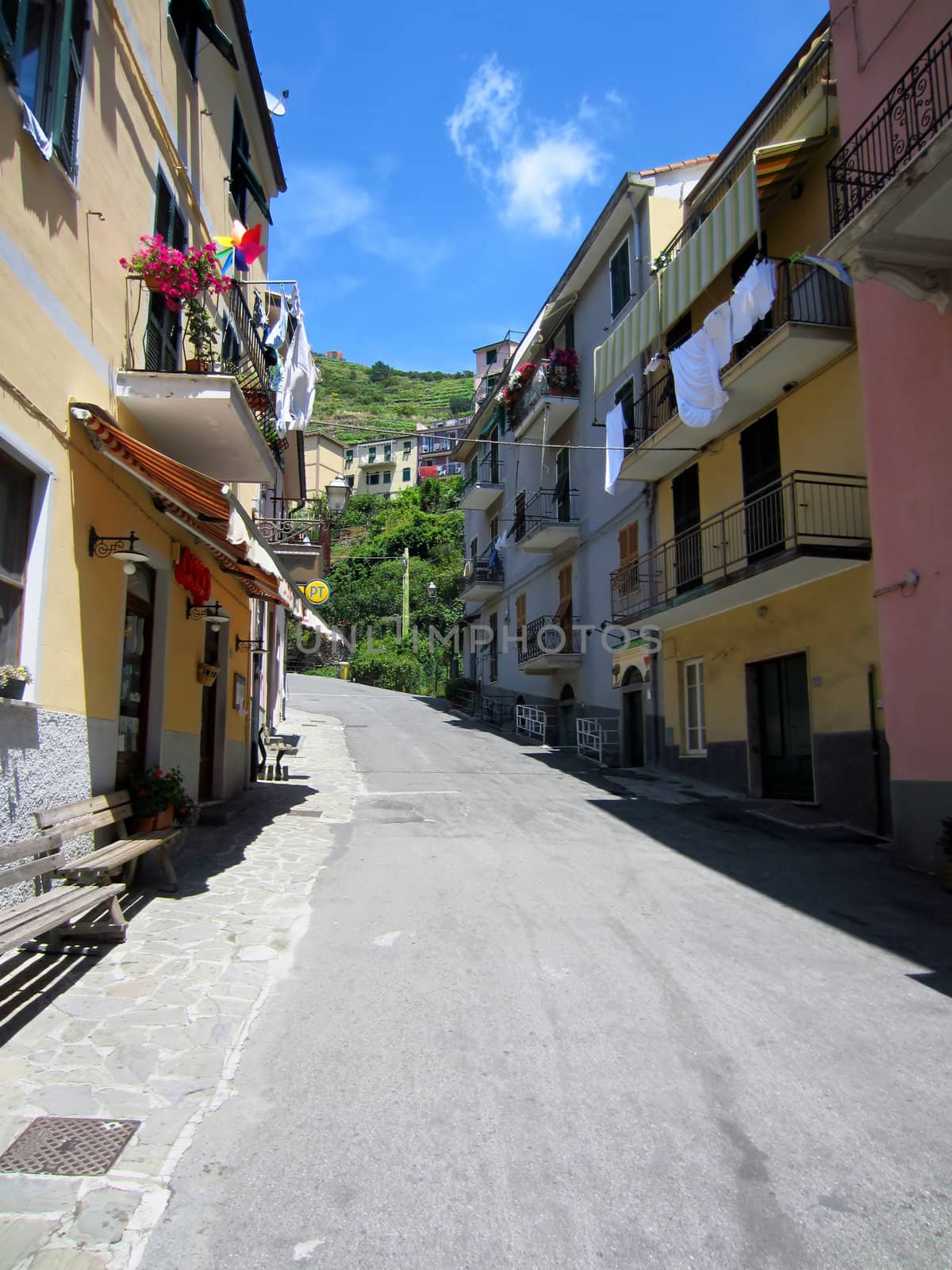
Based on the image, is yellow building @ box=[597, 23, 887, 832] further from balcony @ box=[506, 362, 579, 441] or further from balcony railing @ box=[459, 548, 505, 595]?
balcony railing @ box=[459, 548, 505, 595]

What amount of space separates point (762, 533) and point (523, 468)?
633 inches

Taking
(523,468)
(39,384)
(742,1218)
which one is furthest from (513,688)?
(742,1218)

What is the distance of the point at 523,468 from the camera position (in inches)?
1141

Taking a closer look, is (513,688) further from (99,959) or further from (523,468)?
(99,959)

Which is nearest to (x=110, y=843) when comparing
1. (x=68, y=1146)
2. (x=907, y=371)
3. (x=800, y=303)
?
(x=68, y=1146)

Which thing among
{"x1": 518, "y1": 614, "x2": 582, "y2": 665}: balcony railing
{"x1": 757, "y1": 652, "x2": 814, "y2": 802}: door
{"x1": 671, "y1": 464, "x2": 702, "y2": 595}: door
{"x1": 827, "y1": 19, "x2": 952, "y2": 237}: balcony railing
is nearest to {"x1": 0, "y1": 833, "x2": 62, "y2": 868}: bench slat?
{"x1": 827, "y1": 19, "x2": 952, "y2": 237}: balcony railing

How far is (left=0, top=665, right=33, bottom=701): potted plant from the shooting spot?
5238mm

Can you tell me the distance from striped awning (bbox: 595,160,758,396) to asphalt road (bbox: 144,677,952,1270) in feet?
32.3

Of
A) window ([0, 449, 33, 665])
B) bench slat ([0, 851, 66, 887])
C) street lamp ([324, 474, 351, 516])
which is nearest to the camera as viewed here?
bench slat ([0, 851, 66, 887])

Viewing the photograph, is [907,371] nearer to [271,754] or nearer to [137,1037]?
[137,1037]

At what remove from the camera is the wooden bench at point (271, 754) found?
49.0 feet

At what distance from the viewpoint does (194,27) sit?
9.86 meters

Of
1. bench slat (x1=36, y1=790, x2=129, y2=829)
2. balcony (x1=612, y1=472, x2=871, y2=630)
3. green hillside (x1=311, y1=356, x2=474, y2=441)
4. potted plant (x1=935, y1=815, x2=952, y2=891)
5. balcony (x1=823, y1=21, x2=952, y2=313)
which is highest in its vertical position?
green hillside (x1=311, y1=356, x2=474, y2=441)

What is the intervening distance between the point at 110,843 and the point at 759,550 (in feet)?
33.0
